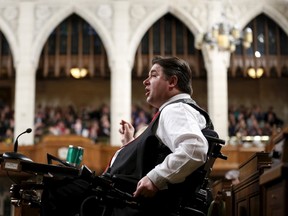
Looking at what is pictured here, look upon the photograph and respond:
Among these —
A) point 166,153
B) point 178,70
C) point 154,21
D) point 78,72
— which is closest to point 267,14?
point 154,21

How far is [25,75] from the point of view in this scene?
53.8 feet

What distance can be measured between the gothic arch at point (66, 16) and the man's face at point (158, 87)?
43.6 feet

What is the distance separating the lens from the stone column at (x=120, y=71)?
53.1 ft

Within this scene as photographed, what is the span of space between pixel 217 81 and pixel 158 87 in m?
13.2

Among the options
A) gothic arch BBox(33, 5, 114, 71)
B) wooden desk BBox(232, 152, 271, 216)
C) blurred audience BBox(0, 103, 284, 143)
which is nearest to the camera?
wooden desk BBox(232, 152, 271, 216)

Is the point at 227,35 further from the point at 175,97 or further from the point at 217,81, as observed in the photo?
the point at 175,97

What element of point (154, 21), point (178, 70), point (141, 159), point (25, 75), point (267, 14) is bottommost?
point (141, 159)

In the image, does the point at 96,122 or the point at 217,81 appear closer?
the point at 217,81

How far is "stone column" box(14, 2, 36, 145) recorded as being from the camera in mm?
16078

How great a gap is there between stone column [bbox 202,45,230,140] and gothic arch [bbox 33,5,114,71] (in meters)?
2.78

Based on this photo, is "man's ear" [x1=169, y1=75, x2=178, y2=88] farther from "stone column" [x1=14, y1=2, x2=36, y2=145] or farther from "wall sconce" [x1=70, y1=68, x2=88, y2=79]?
"wall sconce" [x1=70, y1=68, x2=88, y2=79]

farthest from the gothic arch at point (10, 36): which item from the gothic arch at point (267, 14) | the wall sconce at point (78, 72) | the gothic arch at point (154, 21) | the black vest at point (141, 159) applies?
the black vest at point (141, 159)

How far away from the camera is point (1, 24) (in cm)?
1658

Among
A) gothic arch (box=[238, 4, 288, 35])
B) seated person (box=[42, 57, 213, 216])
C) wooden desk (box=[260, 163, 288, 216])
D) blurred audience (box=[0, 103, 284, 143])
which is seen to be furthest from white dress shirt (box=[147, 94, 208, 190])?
gothic arch (box=[238, 4, 288, 35])
